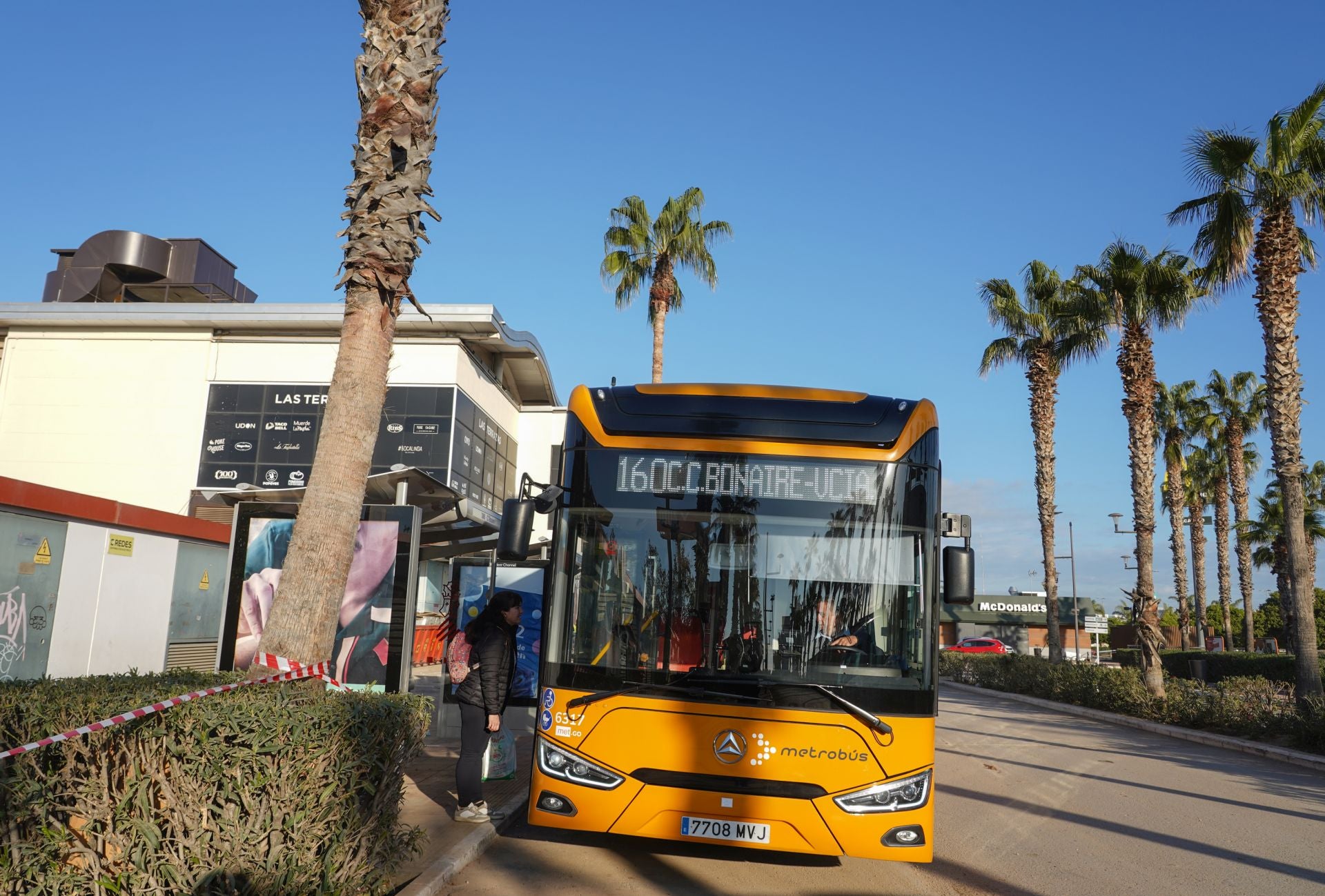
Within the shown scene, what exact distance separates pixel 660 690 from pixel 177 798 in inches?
107

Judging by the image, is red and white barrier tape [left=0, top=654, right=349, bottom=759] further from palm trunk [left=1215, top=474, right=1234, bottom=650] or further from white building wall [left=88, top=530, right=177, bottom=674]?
palm trunk [left=1215, top=474, right=1234, bottom=650]

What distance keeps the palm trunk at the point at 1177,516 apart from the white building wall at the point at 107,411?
37461 mm

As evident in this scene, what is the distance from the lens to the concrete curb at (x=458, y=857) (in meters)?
5.61

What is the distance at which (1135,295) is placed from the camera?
22.4 metres

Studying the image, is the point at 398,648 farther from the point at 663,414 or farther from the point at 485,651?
the point at 663,414

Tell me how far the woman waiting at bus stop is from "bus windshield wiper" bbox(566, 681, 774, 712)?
1.49 m

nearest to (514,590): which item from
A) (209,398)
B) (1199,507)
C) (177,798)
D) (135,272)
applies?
(177,798)

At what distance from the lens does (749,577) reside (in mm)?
6367

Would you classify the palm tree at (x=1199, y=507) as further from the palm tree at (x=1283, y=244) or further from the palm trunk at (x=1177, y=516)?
the palm tree at (x=1283, y=244)

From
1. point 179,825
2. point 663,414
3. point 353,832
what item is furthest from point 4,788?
point 663,414

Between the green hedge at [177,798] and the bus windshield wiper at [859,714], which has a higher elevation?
the bus windshield wiper at [859,714]

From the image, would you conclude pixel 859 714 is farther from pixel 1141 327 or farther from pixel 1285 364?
pixel 1141 327

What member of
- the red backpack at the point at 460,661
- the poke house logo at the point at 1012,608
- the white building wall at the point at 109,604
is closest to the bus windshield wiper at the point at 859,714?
the red backpack at the point at 460,661

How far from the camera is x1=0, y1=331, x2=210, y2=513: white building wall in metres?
29.2
